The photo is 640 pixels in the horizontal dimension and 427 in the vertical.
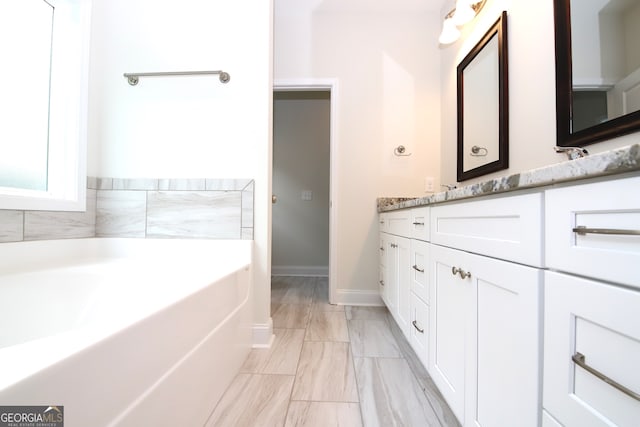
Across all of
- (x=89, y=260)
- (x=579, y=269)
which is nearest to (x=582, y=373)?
(x=579, y=269)

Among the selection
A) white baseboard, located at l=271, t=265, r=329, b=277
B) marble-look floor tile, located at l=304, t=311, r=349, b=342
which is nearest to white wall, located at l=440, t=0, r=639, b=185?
marble-look floor tile, located at l=304, t=311, r=349, b=342

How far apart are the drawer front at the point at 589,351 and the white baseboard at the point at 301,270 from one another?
9.90ft

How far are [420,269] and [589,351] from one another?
766 mm

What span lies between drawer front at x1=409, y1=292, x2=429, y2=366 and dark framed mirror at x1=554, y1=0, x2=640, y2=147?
886mm

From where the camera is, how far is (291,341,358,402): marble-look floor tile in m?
1.08

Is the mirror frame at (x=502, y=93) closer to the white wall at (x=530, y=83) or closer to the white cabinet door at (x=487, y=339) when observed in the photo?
the white wall at (x=530, y=83)

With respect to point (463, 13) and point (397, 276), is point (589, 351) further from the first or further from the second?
point (463, 13)

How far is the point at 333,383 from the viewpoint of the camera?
1.16 metres

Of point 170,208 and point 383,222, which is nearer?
point 170,208

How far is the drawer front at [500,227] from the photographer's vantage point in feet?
1.83

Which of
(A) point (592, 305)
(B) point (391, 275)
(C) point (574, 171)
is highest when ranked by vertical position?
(C) point (574, 171)

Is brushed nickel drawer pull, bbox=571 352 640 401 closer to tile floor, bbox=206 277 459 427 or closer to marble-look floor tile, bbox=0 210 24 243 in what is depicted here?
tile floor, bbox=206 277 459 427

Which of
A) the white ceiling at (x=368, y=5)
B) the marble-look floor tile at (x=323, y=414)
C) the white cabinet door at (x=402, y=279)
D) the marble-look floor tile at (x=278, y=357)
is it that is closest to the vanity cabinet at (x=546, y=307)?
the marble-look floor tile at (x=323, y=414)

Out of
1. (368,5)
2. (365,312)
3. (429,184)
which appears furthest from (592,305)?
(368,5)
